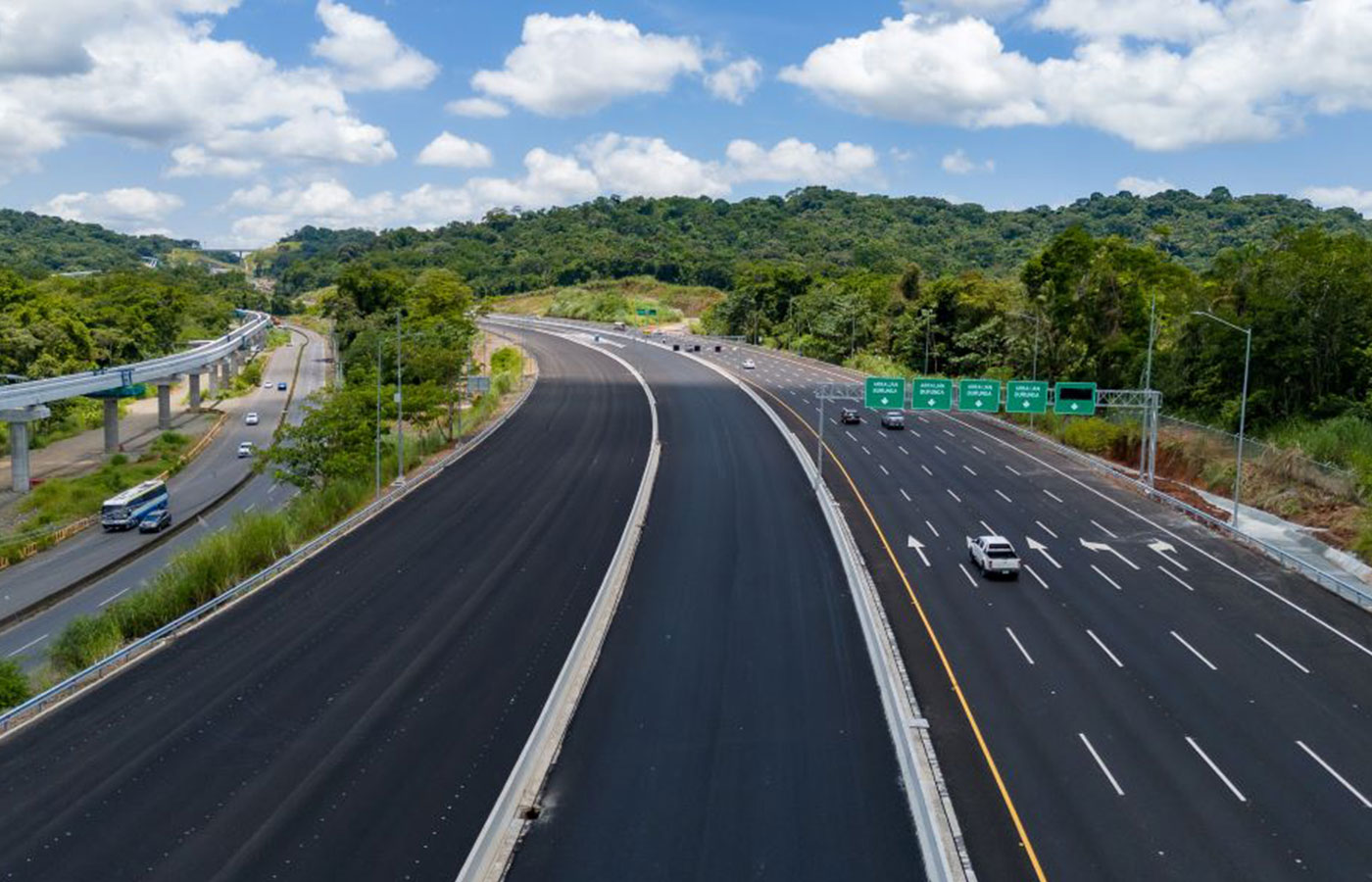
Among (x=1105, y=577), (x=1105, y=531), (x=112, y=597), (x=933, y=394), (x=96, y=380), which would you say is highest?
(x=933, y=394)

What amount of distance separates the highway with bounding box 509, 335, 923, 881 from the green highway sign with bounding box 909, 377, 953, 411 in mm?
16507

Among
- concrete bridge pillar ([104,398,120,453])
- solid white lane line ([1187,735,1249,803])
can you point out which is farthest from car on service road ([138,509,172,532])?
solid white lane line ([1187,735,1249,803])

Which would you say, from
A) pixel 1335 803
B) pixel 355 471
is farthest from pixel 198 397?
pixel 1335 803

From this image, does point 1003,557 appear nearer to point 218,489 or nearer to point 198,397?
point 218,489

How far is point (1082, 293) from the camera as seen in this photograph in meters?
78.5

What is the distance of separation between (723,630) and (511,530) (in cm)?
1590

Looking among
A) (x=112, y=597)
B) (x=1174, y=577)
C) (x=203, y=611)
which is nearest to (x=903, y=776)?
(x=1174, y=577)

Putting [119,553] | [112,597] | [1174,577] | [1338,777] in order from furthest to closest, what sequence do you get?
[119,553], [112,597], [1174,577], [1338,777]

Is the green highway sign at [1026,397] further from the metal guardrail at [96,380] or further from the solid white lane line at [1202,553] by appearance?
the metal guardrail at [96,380]

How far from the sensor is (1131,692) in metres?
26.1

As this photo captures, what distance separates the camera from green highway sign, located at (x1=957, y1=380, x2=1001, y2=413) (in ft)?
183

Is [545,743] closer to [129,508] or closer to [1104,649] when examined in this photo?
[1104,649]

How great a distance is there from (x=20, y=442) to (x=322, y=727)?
172ft

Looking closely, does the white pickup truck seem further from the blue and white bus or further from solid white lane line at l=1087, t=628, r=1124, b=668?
the blue and white bus
